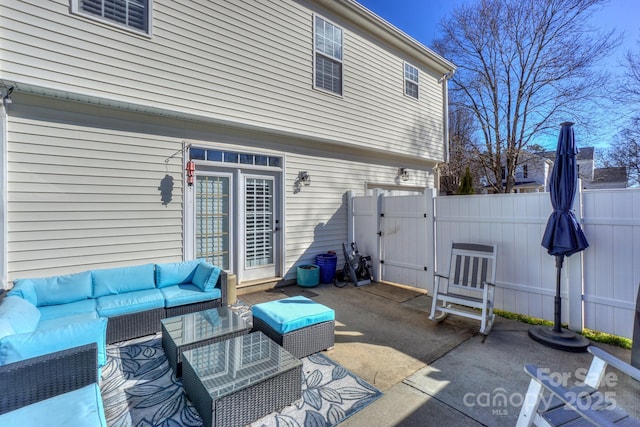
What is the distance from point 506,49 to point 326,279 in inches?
476

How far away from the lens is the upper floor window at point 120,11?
4.00m

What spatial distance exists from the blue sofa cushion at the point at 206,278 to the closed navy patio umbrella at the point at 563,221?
14.1 feet

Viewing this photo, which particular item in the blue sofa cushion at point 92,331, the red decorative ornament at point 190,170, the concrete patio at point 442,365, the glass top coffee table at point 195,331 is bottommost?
the concrete patio at point 442,365

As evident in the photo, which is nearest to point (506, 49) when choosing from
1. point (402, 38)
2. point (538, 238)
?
point (402, 38)

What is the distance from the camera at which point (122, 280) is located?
395 cm

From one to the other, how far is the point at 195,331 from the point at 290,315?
102 cm

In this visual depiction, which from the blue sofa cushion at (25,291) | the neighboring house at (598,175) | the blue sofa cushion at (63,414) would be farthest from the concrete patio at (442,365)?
the neighboring house at (598,175)

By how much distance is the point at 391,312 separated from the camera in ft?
14.9

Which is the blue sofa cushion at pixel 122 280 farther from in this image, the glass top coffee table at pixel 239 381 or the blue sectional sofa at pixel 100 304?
the glass top coffee table at pixel 239 381

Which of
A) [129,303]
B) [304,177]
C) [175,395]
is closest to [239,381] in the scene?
[175,395]

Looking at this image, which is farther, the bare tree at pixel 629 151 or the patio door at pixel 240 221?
the bare tree at pixel 629 151

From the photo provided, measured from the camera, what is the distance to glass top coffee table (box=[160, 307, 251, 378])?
2.79 m

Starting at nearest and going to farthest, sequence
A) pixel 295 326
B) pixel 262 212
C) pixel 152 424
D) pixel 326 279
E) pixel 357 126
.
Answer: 1. pixel 152 424
2. pixel 295 326
3. pixel 262 212
4. pixel 326 279
5. pixel 357 126

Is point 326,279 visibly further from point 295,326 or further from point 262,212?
point 295,326
